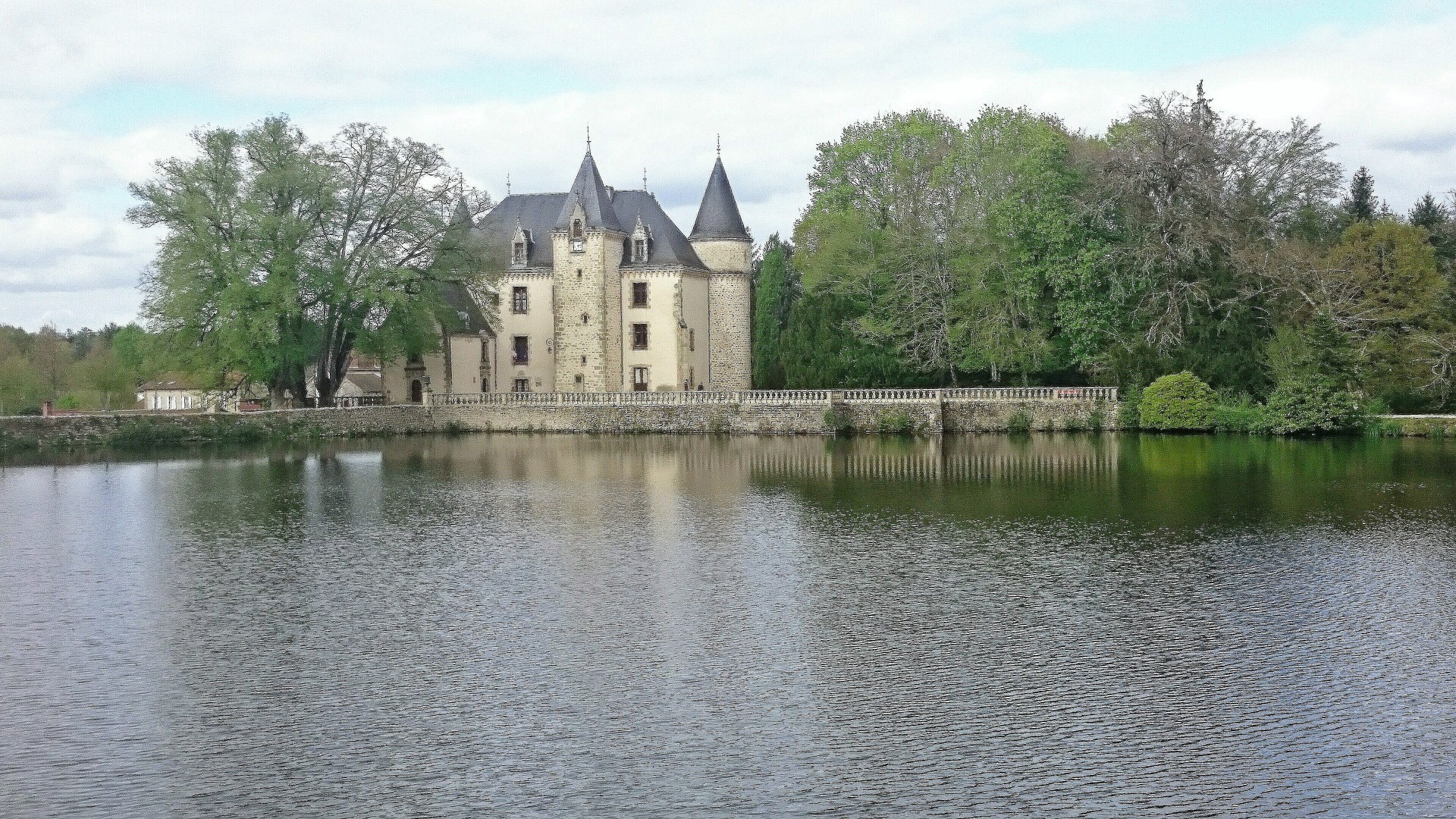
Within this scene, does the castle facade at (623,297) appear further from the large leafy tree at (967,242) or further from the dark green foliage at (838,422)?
the dark green foliage at (838,422)

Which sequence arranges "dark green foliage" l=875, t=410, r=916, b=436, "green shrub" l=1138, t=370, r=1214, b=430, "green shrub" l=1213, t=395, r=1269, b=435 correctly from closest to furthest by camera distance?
"green shrub" l=1213, t=395, r=1269, b=435
"green shrub" l=1138, t=370, r=1214, b=430
"dark green foliage" l=875, t=410, r=916, b=436

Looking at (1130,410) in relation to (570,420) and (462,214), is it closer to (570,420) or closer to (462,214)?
(570,420)

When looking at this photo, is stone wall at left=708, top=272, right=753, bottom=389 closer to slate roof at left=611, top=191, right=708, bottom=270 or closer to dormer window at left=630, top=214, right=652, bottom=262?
slate roof at left=611, top=191, right=708, bottom=270

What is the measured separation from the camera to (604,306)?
54.4 m

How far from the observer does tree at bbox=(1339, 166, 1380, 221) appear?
55.8 meters

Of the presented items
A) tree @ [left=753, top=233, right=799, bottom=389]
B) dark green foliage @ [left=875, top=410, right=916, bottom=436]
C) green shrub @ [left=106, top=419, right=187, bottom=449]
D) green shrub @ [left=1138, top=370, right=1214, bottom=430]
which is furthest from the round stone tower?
green shrub @ [left=106, top=419, right=187, bottom=449]

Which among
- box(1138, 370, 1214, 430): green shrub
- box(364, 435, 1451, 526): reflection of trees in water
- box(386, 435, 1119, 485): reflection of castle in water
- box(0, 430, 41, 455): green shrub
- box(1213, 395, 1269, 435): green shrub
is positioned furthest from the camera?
box(1138, 370, 1214, 430): green shrub

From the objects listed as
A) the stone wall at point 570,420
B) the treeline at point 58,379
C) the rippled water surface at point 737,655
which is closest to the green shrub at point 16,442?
the stone wall at point 570,420

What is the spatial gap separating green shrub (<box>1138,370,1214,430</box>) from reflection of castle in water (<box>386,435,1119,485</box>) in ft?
9.29

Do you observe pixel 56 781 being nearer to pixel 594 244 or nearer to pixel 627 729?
pixel 627 729

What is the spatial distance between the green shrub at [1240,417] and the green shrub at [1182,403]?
11.6 inches

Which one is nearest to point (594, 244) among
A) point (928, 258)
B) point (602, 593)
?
point (928, 258)

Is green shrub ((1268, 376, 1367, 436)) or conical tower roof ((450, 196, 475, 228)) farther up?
conical tower roof ((450, 196, 475, 228))

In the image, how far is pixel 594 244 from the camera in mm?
53906
